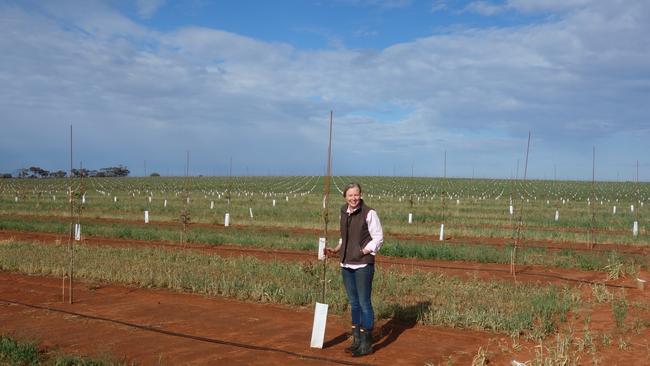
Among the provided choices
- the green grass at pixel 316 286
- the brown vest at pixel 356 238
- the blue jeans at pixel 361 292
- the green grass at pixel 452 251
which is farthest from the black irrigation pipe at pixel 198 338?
the green grass at pixel 452 251

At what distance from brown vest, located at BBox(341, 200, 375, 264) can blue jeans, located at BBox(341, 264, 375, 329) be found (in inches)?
5.2

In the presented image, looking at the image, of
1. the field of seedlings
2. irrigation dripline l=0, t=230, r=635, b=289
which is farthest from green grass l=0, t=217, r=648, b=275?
irrigation dripline l=0, t=230, r=635, b=289

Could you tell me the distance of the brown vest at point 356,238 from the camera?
6.91m

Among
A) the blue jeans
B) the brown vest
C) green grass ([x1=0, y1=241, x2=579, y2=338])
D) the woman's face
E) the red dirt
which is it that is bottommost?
the red dirt

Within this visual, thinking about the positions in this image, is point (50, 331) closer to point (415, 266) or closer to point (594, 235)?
point (415, 266)

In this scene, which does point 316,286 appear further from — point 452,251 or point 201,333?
point 452,251

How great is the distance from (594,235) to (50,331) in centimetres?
2037

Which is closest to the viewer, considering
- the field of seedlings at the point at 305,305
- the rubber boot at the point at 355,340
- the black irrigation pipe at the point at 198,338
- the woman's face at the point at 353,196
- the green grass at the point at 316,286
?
the woman's face at the point at 353,196

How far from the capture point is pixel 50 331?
27.6 ft

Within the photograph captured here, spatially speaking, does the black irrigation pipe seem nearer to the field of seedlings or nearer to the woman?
the field of seedlings

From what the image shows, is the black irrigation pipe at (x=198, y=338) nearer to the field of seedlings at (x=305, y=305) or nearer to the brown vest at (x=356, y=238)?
the field of seedlings at (x=305, y=305)

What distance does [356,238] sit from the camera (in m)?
6.93

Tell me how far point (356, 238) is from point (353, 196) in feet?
1.72

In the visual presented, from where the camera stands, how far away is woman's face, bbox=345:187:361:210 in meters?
6.87
